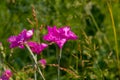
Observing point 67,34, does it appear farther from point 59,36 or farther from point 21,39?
point 21,39

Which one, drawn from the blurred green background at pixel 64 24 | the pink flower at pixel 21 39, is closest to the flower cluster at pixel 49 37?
the pink flower at pixel 21 39

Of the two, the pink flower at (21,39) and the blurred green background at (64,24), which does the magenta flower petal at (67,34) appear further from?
the blurred green background at (64,24)

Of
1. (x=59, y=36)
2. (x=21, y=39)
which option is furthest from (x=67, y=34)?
(x=21, y=39)

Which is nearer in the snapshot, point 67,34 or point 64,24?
point 67,34

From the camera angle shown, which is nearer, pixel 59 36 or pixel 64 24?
pixel 59 36

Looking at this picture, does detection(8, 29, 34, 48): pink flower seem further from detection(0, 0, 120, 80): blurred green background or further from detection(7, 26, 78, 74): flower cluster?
detection(0, 0, 120, 80): blurred green background

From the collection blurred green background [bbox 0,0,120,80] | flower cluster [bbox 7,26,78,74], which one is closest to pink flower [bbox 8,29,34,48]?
flower cluster [bbox 7,26,78,74]

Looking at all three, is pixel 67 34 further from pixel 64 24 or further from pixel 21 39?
pixel 64 24

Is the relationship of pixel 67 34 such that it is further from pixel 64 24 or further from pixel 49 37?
pixel 64 24

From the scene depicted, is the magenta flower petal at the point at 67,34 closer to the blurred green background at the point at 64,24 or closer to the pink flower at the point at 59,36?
the pink flower at the point at 59,36

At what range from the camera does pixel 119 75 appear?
293cm

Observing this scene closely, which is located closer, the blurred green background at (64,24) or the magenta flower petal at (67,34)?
the magenta flower petal at (67,34)

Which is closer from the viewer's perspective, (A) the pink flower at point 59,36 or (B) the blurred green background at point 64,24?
(A) the pink flower at point 59,36

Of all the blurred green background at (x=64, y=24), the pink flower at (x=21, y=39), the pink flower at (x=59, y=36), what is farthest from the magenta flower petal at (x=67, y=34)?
the blurred green background at (x=64, y=24)
